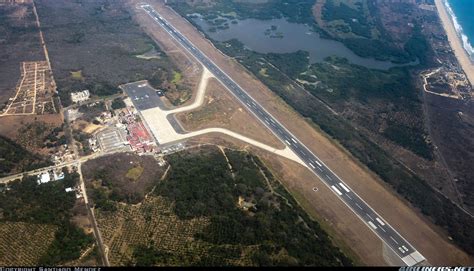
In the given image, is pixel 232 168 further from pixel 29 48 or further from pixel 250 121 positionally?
pixel 29 48

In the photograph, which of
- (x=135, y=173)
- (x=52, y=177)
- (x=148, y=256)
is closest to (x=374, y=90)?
(x=135, y=173)

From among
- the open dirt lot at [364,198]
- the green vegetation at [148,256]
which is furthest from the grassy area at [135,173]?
the open dirt lot at [364,198]

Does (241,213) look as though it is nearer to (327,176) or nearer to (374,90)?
(327,176)

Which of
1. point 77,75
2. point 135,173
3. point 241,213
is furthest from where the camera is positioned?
point 77,75

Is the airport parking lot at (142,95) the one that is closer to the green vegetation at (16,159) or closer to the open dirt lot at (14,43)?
the green vegetation at (16,159)

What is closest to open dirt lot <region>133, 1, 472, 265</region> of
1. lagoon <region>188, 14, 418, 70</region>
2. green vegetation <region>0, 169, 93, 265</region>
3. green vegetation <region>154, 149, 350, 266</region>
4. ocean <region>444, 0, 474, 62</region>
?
green vegetation <region>154, 149, 350, 266</region>

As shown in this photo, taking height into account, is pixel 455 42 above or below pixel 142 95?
below

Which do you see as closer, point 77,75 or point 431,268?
point 431,268

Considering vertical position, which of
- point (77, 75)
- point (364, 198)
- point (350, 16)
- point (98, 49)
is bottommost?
point (364, 198)
